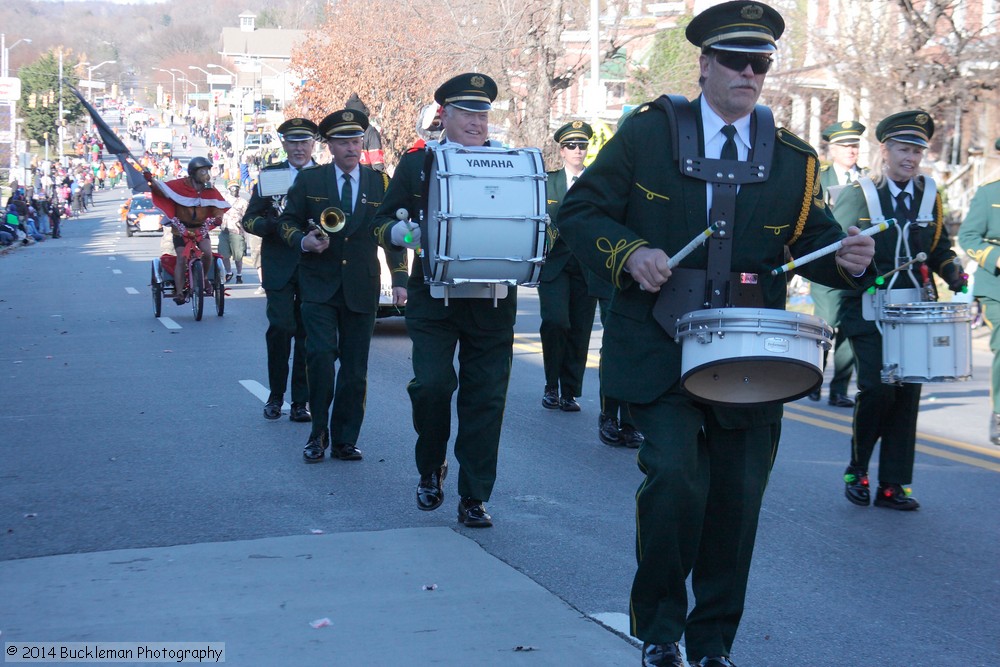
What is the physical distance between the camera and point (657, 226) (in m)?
4.42

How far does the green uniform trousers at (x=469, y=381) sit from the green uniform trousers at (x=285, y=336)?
10.6ft

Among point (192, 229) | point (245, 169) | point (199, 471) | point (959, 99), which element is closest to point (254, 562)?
point (199, 471)

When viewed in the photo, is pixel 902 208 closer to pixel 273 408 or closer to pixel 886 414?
pixel 886 414

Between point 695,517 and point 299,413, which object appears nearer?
point 695,517

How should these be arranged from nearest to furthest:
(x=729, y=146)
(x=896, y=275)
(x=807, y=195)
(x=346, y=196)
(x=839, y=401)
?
1. (x=729, y=146)
2. (x=807, y=195)
3. (x=896, y=275)
4. (x=346, y=196)
5. (x=839, y=401)

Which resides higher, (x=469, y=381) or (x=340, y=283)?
(x=340, y=283)

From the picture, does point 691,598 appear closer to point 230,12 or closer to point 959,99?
point 959,99

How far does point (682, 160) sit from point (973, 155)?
2294cm

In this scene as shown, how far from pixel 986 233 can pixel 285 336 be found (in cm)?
526

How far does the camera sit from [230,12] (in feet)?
572

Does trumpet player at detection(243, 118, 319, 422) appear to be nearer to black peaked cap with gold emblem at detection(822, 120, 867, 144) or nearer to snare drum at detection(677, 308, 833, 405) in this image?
black peaked cap with gold emblem at detection(822, 120, 867, 144)

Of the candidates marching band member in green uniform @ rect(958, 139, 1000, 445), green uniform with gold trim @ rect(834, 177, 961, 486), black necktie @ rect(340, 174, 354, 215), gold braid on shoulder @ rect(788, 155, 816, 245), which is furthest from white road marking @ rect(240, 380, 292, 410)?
gold braid on shoulder @ rect(788, 155, 816, 245)

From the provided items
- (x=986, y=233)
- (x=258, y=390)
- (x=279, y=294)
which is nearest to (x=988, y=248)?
(x=986, y=233)

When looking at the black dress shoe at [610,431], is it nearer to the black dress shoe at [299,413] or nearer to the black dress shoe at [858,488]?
the black dress shoe at [858,488]
